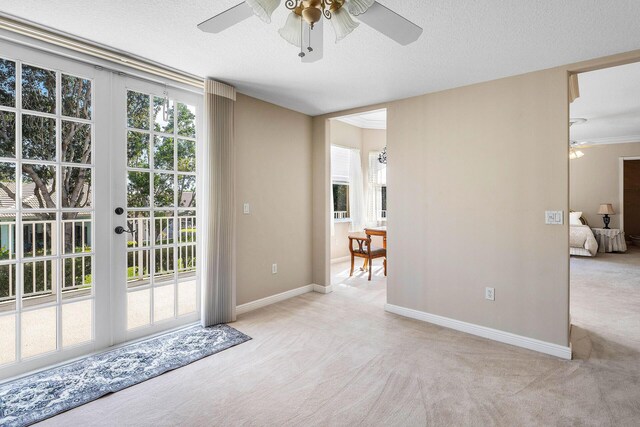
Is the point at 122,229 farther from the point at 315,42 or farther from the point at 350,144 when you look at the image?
the point at 350,144

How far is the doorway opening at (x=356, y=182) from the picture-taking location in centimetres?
600

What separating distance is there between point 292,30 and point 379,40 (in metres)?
0.92

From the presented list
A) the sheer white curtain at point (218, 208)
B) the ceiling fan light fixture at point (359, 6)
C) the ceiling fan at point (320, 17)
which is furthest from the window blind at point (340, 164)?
the ceiling fan light fixture at point (359, 6)

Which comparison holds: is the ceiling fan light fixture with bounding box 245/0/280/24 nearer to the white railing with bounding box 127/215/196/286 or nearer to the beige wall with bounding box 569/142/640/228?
the white railing with bounding box 127/215/196/286

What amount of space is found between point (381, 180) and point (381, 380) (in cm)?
475

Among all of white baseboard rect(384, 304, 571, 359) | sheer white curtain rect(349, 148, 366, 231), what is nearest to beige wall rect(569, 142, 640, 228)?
sheer white curtain rect(349, 148, 366, 231)

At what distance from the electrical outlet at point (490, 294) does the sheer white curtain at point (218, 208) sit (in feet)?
8.05

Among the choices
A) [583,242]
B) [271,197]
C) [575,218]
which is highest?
[271,197]

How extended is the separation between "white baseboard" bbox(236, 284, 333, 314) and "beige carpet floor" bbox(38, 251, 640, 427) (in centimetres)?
20

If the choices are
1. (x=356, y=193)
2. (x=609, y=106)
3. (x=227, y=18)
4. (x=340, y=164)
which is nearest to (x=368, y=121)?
(x=340, y=164)

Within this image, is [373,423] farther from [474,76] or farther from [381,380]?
[474,76]

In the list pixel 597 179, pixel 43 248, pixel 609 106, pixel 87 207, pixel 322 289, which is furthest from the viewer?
pixel 597 179

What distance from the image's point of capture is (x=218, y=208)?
3148 millimetres

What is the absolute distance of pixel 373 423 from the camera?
1.83m
